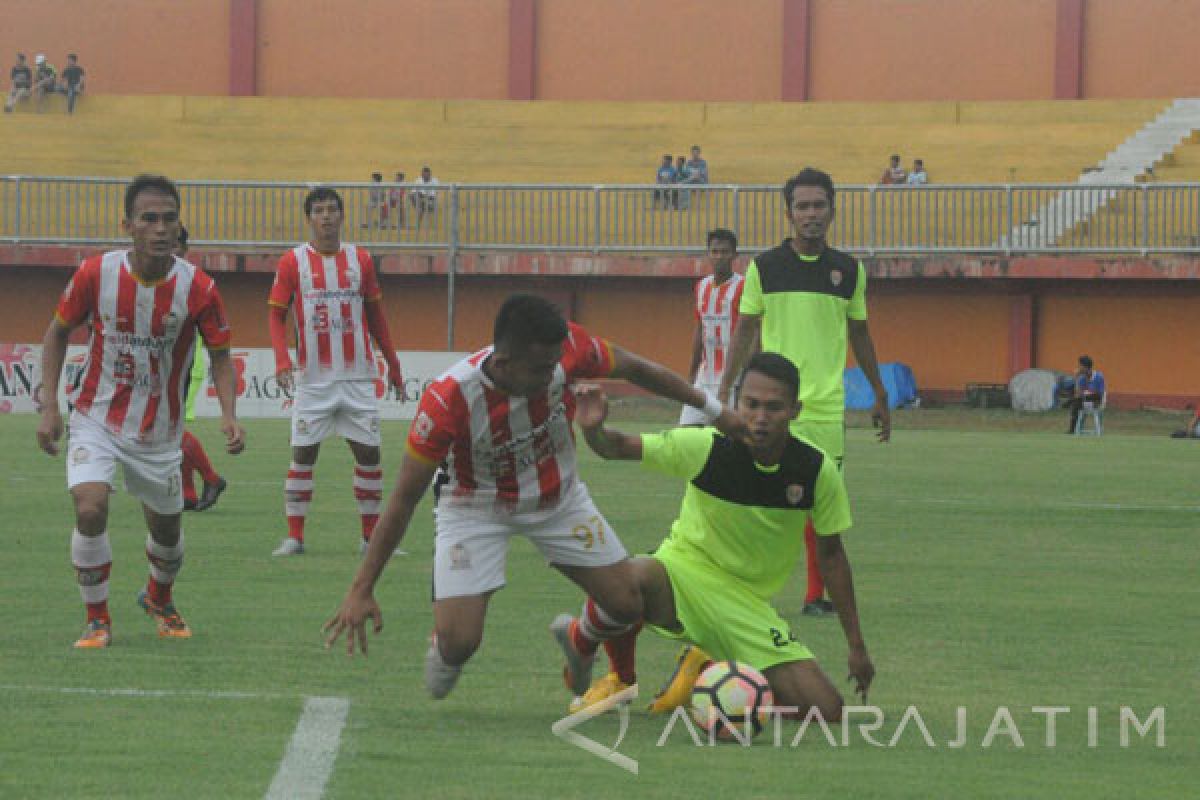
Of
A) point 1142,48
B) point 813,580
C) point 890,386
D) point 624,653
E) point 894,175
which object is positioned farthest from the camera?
point 1142,48

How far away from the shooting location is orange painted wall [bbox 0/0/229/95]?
49.6m

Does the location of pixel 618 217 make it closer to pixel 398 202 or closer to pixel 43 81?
pixel 398 202

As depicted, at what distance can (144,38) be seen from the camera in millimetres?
49719

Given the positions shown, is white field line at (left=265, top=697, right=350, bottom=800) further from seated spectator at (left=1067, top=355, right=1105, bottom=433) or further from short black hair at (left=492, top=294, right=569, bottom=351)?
seated spectator at (left=1067, top=355, right=1105, bottom=433)

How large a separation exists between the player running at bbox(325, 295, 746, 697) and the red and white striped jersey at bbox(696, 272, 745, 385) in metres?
10.4

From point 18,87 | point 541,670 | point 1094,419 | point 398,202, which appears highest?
point 18,87

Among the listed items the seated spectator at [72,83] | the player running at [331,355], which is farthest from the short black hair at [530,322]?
the seated spectator at [72,83]

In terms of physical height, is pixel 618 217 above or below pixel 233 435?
above

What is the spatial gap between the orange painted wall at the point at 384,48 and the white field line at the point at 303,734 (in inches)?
1674

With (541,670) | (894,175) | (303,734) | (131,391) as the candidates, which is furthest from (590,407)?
(894,175)

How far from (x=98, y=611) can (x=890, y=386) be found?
29.2 metres

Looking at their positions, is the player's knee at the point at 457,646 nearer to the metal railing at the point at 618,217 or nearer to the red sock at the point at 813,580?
the red sock at the point at 813,580

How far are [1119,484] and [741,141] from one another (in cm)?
2422

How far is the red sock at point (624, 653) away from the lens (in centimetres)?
745
